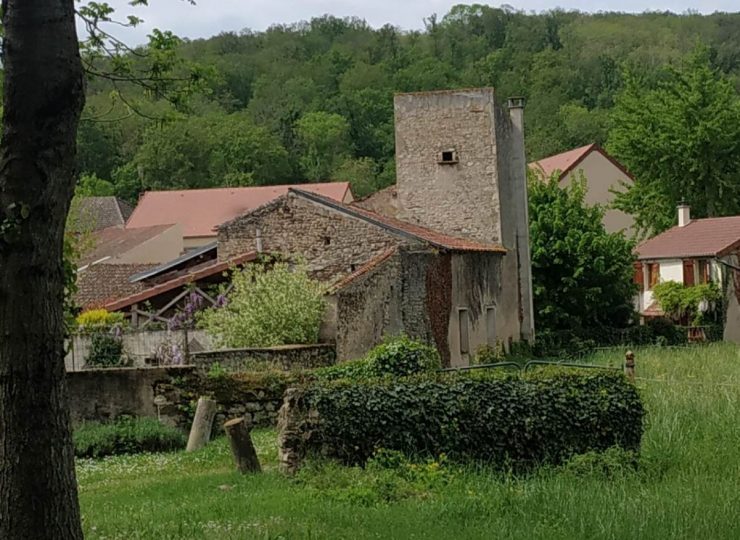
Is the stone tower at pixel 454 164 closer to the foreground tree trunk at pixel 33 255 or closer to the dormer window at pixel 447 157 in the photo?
the dormer window at pixel 447 157

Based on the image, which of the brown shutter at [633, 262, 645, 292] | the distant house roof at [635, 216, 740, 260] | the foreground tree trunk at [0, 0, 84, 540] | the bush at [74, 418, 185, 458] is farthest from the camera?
the brown shutter at [633, 262, 645, 292]

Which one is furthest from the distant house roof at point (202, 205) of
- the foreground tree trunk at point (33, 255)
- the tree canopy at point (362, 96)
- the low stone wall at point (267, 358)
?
the foreground tree trunk at point (33, 255)

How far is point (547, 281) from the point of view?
38031 mm

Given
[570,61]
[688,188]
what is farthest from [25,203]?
[570,61]

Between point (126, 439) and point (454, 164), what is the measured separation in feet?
59.2

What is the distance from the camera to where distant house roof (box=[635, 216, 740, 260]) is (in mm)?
41500

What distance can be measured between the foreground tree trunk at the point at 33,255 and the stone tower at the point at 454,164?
2622 cm

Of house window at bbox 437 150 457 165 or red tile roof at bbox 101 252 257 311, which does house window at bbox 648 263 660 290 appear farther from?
red tile roof at bbox 101 252 257 311

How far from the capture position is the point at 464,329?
28234 mm

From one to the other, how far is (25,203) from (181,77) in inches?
122

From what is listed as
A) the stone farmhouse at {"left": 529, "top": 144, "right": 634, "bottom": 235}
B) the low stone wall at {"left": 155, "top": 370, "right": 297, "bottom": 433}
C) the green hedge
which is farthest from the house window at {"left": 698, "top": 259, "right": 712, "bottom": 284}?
the green hedge

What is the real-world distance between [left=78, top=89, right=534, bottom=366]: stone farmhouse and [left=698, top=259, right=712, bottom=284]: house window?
11.7m

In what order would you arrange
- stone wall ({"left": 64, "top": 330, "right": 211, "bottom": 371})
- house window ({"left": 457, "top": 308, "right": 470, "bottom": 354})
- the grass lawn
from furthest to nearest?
house window ({"left": 457, "top": 308, "right": 470, "bottom": 354}), stone wall ({"left": 64, "top": 330, "right": 211, "bottom": 371}), the grass lawn

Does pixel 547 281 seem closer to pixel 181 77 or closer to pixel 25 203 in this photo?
pixel 181 77
